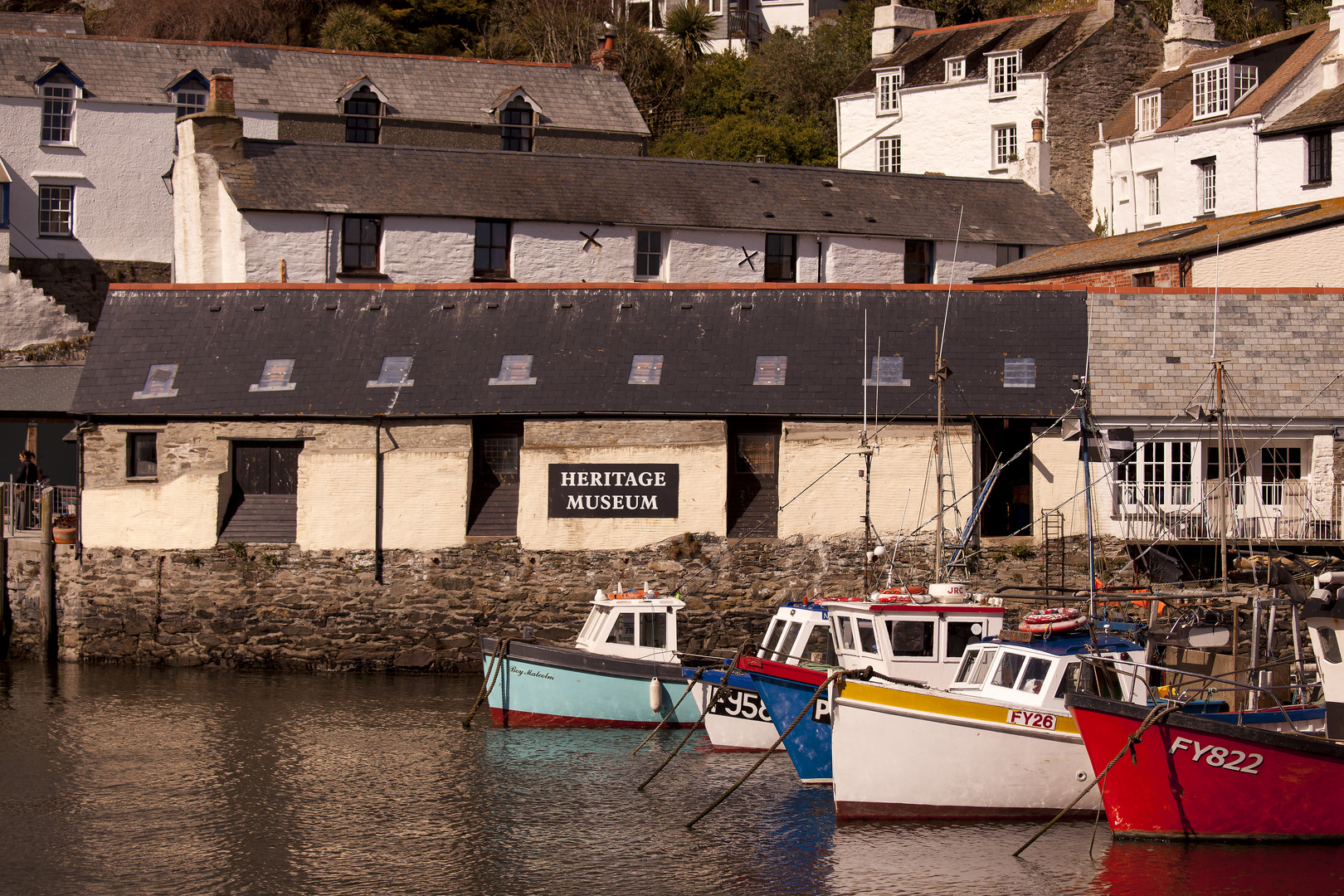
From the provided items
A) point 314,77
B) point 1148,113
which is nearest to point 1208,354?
point 1148,113

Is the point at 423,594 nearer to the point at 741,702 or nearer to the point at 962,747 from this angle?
the point at 741,702

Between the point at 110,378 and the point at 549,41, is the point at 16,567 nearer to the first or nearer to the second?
the point at 110,378

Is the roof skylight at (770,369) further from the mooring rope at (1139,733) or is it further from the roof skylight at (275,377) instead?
the mooring rope at (1139,733)

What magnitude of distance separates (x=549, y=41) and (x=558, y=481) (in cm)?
3462

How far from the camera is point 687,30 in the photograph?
59.8 m

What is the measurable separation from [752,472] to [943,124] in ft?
88.6

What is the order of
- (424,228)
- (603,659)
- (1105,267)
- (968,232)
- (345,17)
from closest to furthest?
(603,659) → (1105,267) → (424,228) → (968,232) → (345,17)

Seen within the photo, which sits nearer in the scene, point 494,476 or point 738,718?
point 738,718

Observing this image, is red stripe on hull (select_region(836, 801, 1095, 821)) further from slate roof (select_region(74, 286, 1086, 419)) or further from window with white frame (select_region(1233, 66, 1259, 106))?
window with white frame (select_region(1233, 66, 1259, 106))

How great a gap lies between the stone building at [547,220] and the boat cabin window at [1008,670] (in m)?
19.0

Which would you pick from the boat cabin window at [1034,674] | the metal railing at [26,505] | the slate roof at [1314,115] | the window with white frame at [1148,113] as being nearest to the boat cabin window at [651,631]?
the boat cabin window at [1034,674]

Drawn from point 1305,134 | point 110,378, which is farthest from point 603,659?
point 1305,134

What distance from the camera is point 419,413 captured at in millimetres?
26469

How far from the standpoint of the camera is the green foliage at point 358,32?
176 feet
